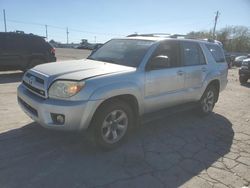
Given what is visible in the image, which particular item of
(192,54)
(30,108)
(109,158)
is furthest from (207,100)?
(30,108)

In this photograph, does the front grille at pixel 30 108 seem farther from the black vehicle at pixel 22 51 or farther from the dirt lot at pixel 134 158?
the black vehicle at pixel 22 51

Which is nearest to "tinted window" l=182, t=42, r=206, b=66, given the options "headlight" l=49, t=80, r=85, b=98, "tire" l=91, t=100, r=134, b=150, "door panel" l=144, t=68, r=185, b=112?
"door panel" l=144, t=68, r=185, b=112

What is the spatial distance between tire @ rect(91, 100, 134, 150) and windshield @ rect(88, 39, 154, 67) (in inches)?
32.2

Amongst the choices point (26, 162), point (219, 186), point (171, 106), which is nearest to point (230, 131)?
point (171, 106)

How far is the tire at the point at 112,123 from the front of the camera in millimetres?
3933

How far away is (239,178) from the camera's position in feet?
12.1

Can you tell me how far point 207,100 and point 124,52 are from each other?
2745 mm

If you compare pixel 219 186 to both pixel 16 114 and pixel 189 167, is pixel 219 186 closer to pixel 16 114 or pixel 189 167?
pixel 189 167

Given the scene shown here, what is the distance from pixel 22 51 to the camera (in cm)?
1132

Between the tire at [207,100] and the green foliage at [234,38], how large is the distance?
199 feet

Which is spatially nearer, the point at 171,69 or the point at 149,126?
the point at 171,69

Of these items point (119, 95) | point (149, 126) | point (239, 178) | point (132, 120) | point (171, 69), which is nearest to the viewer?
point (239, 178)

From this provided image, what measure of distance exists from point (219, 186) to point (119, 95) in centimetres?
188

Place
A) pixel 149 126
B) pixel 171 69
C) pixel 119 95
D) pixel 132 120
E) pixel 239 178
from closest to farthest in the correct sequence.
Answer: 1. pixel 239 178
2. pixel 119 95
3. pixel 132 120
4. pixel 171 69
5. pixel 149 126
